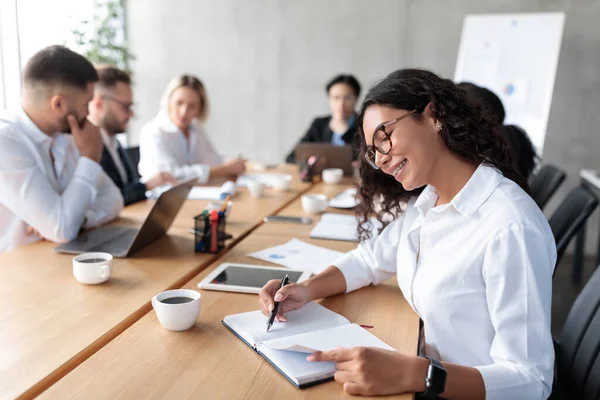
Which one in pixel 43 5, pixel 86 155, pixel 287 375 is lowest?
pixel 287 375

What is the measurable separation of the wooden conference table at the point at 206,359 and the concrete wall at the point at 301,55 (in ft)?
11.8

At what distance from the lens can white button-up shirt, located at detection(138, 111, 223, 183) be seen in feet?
10.5

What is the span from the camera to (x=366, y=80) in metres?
4.78

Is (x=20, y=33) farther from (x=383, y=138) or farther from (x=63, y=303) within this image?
(x=383, y=138)

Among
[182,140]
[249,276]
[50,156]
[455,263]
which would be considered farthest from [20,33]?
[455,263]

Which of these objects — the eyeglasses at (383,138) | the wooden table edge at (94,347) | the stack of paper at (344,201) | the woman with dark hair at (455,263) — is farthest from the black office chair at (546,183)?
the wooden table edge at (94,347)

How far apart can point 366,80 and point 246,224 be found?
2.92 meters

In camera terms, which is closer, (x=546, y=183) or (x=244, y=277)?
(x=244, y=277)

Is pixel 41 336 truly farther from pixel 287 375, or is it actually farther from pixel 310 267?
pixel 310 267

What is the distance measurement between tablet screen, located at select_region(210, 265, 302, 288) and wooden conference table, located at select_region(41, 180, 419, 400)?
0.20 ft

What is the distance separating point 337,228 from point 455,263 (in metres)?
1.04

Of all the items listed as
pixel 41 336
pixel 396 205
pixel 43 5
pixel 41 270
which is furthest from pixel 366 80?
pixel 41 336

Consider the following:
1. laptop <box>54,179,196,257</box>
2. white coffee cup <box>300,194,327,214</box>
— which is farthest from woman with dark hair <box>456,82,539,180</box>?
laptop <box>54,179,196,257</box>

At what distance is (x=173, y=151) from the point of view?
3.56 m
